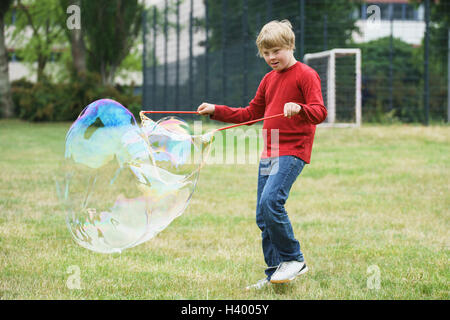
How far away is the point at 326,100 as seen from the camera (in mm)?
14469

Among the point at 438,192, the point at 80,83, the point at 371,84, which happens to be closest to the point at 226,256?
the point at 438,192

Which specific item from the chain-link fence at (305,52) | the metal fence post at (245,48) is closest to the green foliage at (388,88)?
the chain-link fence at (305,52)

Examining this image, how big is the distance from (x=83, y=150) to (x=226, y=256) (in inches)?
56.7

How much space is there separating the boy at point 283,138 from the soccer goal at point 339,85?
31.6 feet

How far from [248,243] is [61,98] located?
22974mm

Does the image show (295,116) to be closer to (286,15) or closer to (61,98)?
(286,15)

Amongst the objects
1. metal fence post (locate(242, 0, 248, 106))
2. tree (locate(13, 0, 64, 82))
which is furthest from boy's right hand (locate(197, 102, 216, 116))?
tree (locate(13, 0, 64, 82))

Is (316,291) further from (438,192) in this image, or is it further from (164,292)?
(438,192)

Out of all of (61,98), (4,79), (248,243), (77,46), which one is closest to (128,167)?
(248,243)

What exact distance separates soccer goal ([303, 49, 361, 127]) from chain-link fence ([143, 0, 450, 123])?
6 centimetres

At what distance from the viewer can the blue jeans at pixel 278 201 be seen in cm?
363

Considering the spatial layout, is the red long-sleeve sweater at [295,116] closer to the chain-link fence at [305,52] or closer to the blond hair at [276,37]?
the blond hair at [276,37]

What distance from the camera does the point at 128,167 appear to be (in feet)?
13.2

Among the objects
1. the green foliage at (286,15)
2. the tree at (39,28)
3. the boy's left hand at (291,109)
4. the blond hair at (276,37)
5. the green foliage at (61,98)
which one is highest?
the tree at (39,28)
